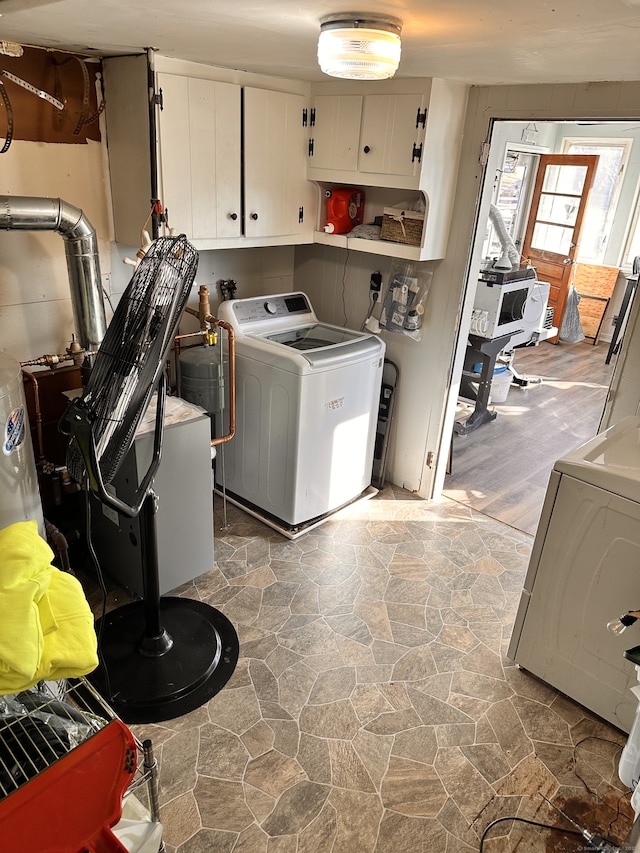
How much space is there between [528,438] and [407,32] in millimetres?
3612

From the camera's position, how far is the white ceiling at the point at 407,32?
147cm

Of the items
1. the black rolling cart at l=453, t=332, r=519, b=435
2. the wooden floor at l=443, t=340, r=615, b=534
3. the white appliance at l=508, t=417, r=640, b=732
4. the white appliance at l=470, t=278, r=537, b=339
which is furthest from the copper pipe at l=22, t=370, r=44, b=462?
the black rolling cart at l=453, t=332, r=519, b=435

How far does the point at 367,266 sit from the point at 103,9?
216 centimetres

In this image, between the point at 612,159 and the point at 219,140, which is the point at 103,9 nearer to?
the point at 219,140

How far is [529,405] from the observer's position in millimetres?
5543

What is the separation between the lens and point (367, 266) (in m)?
3.68

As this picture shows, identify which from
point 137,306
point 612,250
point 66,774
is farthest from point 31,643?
point 612,250

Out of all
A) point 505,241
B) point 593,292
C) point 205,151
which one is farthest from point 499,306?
point 593,292

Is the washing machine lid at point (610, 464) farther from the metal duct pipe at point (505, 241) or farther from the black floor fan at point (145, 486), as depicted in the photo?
the metal duct pipe at point (505, 241)

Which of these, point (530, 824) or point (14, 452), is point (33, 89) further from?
point (530, 824)

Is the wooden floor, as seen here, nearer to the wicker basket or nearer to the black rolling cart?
the black rolling cart

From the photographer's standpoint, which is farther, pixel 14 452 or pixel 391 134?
pixel 391 134

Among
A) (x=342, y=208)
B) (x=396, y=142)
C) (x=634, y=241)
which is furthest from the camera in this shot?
(x=634, y=241)

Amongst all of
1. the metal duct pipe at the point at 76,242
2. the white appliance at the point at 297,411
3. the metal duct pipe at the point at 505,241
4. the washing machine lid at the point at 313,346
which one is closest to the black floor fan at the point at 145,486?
the metal duct pipe at the point at 76,242
